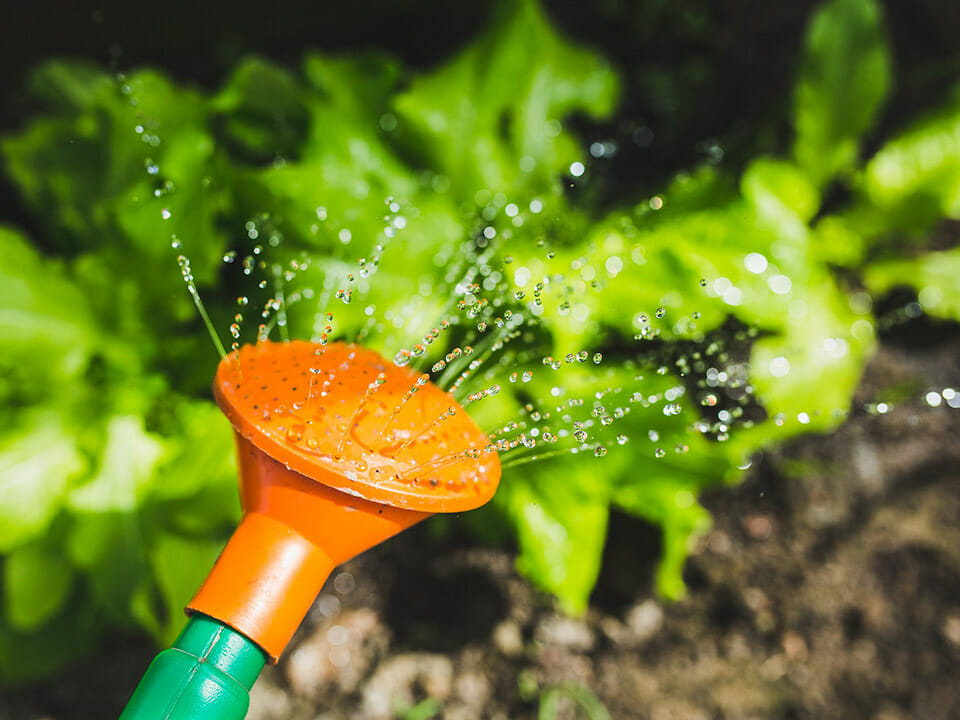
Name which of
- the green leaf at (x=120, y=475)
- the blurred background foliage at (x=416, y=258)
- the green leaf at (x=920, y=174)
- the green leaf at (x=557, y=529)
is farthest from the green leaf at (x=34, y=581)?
the green leaf at (x=920, y=174)

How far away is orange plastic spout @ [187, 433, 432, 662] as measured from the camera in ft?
1.66

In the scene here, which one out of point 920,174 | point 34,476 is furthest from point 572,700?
point 920,174

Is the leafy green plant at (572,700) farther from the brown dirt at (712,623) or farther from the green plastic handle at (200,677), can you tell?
the green plastic handle at (200,677)

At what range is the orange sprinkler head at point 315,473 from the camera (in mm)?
472

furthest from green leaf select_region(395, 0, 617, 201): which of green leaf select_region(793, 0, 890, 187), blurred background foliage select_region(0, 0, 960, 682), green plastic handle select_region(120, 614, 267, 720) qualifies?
green plastic handle select_region(120, 614, 267, 720)

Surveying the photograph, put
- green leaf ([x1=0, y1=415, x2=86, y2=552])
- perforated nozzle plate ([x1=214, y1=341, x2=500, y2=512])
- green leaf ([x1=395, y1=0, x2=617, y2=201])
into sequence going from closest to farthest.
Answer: perforated nozzle plate ([x1=214, y1=341, x2=500, y2=512]), green leaf ([x1=0, y1=415, x2=86, y2=552]), green leaf ([x1=395, y1=0, x2=617, y2=201])

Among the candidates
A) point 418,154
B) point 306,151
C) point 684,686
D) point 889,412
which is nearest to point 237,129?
point 306,151

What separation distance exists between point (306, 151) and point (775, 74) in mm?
987

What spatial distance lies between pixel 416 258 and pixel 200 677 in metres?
0.66

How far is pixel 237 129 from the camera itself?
1.16 m

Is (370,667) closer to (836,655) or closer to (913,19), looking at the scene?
(836,655)

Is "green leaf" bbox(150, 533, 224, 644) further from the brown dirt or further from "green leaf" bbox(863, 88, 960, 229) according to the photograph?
"green leaf" bbox(863, 88, 960, 229)

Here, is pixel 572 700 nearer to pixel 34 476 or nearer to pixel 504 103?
pixel 34 476

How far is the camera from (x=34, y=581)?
42.7 inches
